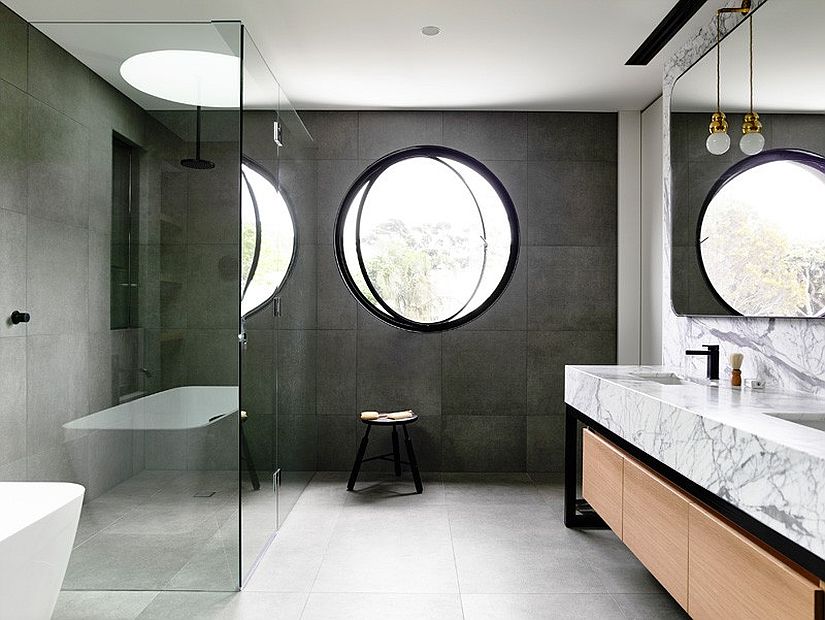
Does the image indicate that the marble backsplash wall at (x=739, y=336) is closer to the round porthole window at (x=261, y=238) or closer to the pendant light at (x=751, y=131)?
the pendant light at (x=751, y=131)

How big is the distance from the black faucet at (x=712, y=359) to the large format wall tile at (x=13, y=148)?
283 cm

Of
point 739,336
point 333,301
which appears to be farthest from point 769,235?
point 333,301

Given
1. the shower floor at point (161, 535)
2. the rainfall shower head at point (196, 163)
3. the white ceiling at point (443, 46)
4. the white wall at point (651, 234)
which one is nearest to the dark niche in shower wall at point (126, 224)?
the rainfall shower head at point (196, 163)

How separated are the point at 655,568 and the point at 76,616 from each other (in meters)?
2.10

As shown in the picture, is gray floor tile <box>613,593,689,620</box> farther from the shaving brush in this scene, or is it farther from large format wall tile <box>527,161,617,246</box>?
A: large format wall tile <box>527,161,617,246</box>

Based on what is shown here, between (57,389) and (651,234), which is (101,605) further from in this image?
(651,234)

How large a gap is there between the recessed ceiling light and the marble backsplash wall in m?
2.09

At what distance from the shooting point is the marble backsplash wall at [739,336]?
2596mm

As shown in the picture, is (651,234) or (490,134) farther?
(490,134)

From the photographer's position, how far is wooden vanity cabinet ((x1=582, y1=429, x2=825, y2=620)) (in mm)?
1697

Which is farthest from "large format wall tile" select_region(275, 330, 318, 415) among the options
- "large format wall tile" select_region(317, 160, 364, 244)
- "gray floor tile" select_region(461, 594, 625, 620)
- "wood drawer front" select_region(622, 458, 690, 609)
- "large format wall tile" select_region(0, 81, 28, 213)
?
"wood drawer front" select_region(622, 458, 690, 609)

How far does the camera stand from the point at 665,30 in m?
3.35

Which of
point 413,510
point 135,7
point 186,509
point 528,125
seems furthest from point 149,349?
point 528,125

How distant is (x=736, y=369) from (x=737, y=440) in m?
1.20
